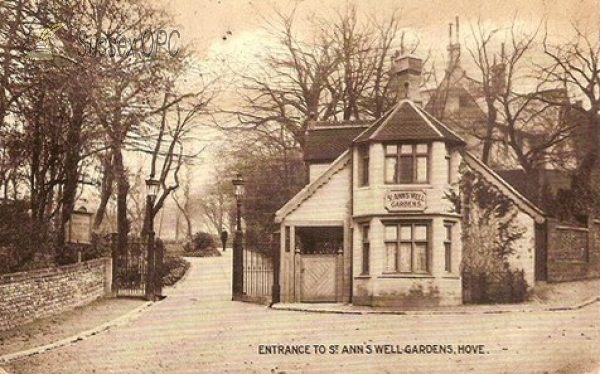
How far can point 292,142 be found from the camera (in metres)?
17.6

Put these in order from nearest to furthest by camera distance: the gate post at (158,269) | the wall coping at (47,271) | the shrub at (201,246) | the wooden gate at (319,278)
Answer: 1. the wall coping at (47,271)
2. the wooden gate at (319,278)
3. the gate post at (158,269)
4. the shrub at (201,246)

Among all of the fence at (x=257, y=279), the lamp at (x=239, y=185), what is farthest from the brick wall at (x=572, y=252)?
the lamp at (x=239, y=185)

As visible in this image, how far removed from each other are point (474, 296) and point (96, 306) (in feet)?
24.2

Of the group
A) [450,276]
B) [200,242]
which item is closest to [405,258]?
[450,276]

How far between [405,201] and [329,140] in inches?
120

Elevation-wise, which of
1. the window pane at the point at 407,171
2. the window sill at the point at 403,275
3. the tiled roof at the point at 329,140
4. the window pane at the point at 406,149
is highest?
the tiled roof at the point at 329,140

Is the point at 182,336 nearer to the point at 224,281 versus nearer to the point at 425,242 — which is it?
the point at 425,242

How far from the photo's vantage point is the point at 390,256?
47.6ft

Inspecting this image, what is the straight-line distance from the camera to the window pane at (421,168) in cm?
1441

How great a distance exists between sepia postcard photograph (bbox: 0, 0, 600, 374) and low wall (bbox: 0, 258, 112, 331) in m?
0.06

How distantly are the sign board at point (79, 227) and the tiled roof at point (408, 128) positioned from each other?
5.48 m

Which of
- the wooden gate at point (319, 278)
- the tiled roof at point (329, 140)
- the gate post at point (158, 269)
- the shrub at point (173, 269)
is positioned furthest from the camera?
the shrub at point (173, 269)

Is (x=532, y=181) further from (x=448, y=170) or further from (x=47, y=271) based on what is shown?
(x=47, y=271)

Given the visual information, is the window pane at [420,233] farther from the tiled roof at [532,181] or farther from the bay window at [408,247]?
the tiled roof at [532,181]
